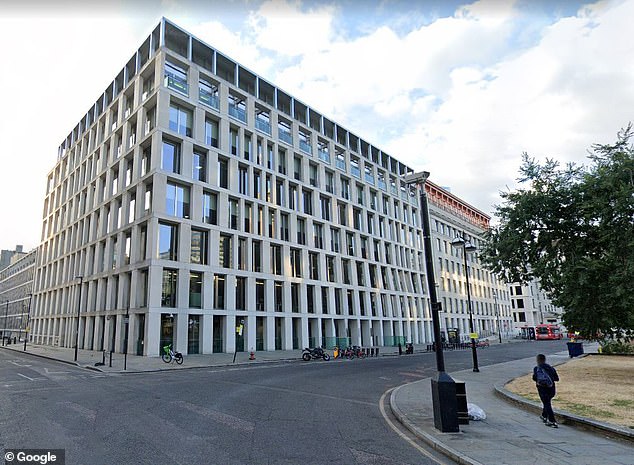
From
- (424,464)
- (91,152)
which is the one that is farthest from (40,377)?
(91,152)

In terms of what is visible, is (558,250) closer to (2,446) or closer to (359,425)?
(359,425)

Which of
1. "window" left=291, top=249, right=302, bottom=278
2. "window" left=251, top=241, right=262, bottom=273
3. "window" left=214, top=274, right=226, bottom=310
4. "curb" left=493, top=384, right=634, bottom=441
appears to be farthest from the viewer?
"window" left=291, top=249, right=302, bottom=278

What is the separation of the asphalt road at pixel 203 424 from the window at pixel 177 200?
1948 centimetres

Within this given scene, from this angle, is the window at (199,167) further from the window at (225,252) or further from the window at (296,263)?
the window at (296,263)

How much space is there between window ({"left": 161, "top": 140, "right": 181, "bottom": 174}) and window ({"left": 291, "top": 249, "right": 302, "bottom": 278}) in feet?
49.9

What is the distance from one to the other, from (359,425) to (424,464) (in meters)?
2.93

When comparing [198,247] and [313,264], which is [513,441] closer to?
[198,247]

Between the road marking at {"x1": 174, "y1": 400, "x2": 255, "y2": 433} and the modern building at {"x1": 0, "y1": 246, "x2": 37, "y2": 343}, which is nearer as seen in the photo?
the road marking at {"x1": 174, "y1": 400, "x2": 255, "y2": 433}

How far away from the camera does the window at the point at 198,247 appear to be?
34.3m

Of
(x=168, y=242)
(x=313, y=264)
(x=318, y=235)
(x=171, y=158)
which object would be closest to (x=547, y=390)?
(x=168, y=242)

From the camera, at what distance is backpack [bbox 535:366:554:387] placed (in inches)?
353

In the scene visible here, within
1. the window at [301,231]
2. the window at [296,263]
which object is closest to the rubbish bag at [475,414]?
the window at [296,263]

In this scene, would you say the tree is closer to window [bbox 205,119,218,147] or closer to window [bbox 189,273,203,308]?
window [bbox 189,273,203,308]

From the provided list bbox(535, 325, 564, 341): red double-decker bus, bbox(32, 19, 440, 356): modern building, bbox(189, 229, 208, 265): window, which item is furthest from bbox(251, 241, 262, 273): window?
bbox(535, 325, 564, 341): red double-decker bus
